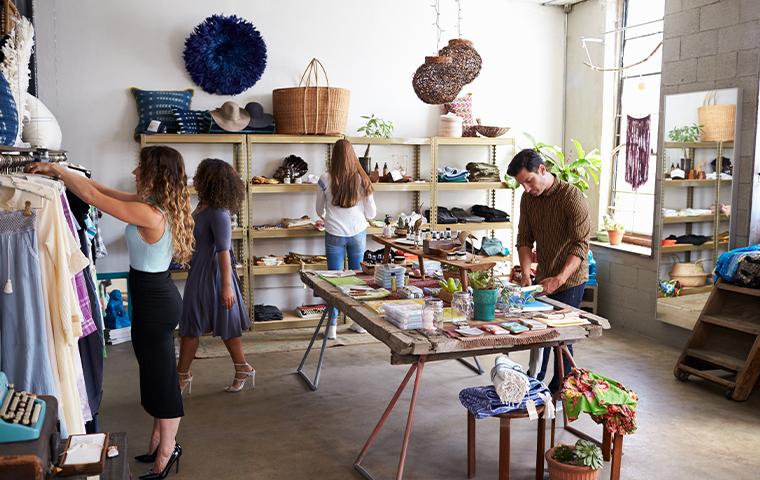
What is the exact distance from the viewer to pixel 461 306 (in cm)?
396

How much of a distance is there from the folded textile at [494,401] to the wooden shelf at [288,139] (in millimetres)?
3651

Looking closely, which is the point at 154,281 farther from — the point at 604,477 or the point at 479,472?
the point at 604,477

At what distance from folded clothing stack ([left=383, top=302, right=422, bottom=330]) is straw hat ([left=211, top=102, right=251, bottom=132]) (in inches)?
128

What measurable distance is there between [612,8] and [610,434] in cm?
510

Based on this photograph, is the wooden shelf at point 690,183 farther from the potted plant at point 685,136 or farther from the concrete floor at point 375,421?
the concrete floor at point 375,421

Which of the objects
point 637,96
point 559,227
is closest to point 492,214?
point 637,96

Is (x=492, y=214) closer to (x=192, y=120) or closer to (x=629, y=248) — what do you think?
(x=629, y=248)

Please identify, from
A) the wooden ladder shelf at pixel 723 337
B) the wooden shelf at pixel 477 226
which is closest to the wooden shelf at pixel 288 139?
the wooden shelf at pixel 477 226

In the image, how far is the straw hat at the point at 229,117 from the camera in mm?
6508

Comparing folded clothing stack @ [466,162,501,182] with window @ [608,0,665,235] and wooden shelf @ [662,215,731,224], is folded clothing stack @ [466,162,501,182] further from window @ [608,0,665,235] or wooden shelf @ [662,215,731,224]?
wooden shelf @ [662,215,731,224]

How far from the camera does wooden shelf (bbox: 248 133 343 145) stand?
21.9 ft

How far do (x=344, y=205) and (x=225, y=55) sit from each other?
1852 mm

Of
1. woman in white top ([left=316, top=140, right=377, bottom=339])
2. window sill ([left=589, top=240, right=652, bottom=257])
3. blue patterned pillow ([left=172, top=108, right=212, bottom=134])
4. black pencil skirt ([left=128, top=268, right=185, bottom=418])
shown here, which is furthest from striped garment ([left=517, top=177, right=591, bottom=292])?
blue patterned pillow ([left=172, top=108, right=212, bottom=134])

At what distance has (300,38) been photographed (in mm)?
7066
